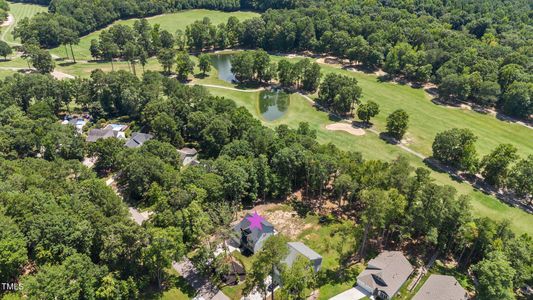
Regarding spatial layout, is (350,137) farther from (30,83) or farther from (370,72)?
(30,83)

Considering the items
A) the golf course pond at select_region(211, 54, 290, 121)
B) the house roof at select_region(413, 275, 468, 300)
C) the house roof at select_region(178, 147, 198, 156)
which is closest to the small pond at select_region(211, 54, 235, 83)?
the golf course pond at select_region(211, 54, 290, 121)

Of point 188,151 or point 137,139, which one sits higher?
point 137,139

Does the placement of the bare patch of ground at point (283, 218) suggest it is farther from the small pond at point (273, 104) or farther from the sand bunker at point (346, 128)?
the small pond at point (273, 104)

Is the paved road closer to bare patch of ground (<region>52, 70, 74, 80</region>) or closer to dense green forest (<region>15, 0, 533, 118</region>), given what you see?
bare patch of ground (<region>52, 70, 74, 80</region>)

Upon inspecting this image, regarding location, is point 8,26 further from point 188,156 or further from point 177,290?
point 177,290

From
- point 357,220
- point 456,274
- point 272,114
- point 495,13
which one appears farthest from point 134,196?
point 495,13

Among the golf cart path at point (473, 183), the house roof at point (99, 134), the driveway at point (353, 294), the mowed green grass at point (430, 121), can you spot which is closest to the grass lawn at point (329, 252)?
the driveway at point (353, 294)

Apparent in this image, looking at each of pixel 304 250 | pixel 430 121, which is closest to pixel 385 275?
pixel 304 250
